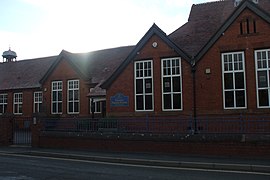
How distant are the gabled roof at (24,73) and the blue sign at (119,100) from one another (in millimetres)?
14474

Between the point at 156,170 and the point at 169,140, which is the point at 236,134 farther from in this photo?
the point at 156,170

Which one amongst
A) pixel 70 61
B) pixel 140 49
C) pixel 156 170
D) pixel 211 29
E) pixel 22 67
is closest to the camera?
pixel 156 170

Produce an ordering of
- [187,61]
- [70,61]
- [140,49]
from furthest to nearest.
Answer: [70,61] < [140,49] < [187,61]

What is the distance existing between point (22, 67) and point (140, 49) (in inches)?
920

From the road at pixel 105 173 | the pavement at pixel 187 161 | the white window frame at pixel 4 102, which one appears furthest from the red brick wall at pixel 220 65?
the white window frame at pixel 4 102

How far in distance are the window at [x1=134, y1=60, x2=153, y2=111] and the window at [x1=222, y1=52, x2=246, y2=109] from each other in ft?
15.3

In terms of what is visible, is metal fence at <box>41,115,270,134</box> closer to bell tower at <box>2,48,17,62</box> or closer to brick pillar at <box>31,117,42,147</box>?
brick pillar at <box>31,117,42,147</box>

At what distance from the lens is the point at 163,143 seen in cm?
1452

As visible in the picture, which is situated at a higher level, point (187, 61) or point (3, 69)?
point (3, 69)

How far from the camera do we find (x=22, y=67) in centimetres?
3888

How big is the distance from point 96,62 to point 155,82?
43.2 feet

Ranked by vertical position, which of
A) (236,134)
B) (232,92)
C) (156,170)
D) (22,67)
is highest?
(22,67)

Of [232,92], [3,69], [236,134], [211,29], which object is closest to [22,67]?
[3,69]

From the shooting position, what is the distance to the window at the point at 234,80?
57.3 feet
